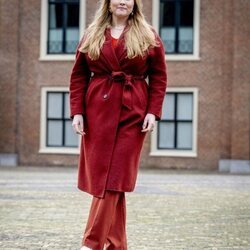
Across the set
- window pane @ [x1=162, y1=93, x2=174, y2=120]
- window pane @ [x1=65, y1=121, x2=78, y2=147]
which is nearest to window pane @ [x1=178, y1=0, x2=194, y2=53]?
window pane @ [x1=162, y1=93, x2=174, y2=120]

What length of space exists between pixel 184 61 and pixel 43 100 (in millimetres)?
4965

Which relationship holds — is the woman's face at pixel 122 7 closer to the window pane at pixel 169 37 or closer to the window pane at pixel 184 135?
the window pane at pixel 184 135

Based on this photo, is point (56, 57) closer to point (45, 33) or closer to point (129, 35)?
point (45, 33)

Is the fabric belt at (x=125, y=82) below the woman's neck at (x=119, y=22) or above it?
below

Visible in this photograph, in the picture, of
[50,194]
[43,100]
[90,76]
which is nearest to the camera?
[90,76]

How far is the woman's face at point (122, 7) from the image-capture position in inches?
173

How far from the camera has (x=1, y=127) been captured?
21016mm

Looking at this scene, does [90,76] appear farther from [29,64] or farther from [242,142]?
[29,64]

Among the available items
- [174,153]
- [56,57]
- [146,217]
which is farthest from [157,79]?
[56,57]

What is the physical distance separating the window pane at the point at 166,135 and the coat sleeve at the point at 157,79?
15924mm

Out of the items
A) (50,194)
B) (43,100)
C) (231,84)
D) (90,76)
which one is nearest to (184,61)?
(231,84)

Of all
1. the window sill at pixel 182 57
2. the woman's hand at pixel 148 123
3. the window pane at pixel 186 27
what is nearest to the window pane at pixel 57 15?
the window sill at pixel 182 57

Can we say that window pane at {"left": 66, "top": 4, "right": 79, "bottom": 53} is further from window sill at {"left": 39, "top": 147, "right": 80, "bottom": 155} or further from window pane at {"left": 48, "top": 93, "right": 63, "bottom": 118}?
window sill at {"left": 39, "top": 147, "right": 80, "bottom": 155}

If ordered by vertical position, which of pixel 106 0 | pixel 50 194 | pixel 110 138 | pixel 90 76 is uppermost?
pixel 106 0
